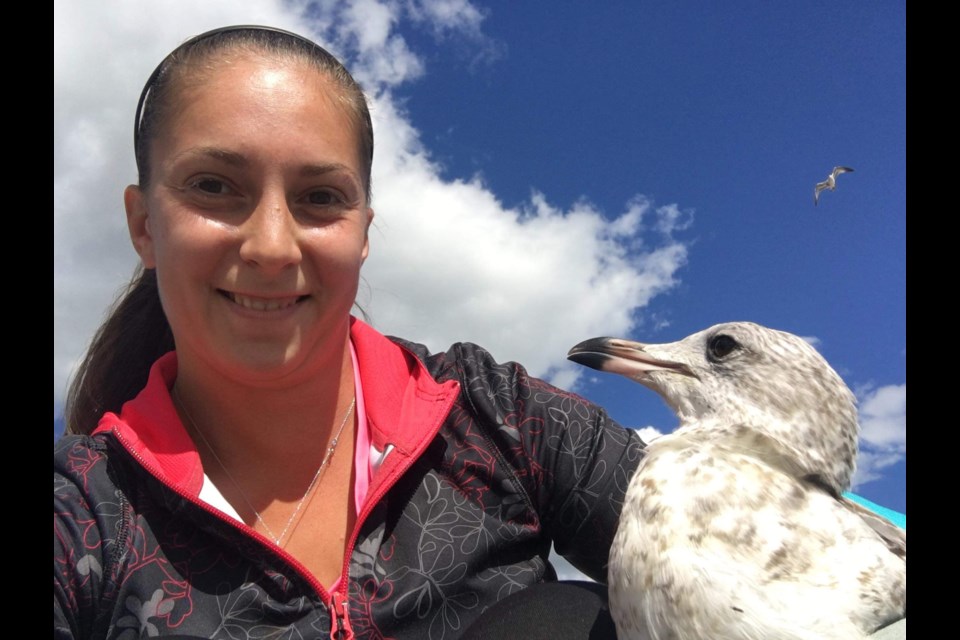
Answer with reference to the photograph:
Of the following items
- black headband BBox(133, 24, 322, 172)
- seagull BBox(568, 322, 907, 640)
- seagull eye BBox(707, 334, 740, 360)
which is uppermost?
black headband BBox(133, 24, 322, 172)

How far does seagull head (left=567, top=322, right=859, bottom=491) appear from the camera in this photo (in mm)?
2021

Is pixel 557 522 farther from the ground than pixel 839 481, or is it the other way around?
pixel 839 481

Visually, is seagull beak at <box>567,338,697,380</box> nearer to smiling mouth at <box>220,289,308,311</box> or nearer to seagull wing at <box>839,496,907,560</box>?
seagull wing at <box>839,496,907,560</box>

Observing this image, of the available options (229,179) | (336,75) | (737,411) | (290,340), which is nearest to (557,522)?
(737,411)

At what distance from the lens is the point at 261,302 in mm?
1976

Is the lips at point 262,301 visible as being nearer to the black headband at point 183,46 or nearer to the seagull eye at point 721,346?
the black headband at point 183,46

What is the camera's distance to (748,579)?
5.28 ft

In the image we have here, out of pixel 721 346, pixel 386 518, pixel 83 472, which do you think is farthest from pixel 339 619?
pixel 721 346

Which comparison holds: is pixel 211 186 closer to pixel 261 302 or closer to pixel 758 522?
pixel 261 302

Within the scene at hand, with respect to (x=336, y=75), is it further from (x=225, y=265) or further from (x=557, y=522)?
(x=557, y=522)

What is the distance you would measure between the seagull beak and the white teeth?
1046mm

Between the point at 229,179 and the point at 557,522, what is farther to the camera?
the point at 557,522

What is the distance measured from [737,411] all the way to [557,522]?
2.24 feet

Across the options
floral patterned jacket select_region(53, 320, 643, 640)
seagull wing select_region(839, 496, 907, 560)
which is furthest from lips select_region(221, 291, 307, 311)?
seagull wing select_region(839, 496, 907, 560)
